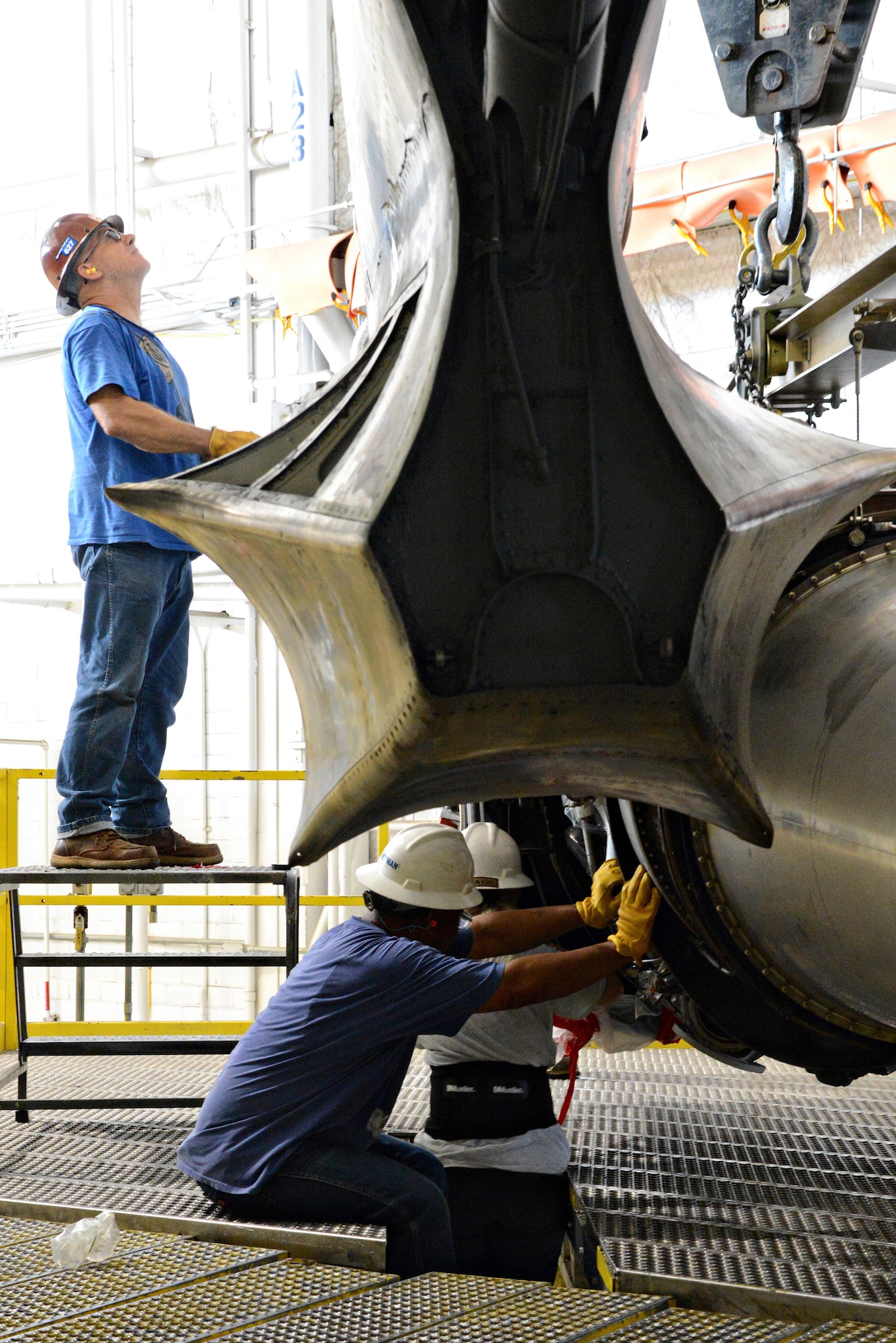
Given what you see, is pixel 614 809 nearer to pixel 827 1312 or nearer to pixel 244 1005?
pixel 827 1312

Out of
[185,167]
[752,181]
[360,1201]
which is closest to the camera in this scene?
[360,1201]

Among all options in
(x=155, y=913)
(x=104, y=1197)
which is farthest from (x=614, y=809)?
(x=155, y=913)

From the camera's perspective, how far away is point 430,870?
311cm

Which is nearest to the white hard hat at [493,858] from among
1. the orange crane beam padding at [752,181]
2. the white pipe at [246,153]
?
the orange crane beam padding at [752,181]

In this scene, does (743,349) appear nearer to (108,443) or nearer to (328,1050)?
(108,443)

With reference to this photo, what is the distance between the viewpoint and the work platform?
2525mm

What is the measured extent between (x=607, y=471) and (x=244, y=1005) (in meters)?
8.18

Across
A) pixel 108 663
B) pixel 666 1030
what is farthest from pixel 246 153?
pixel 666 1030

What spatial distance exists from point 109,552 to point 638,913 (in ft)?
5.52

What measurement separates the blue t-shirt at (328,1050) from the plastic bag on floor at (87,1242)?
33cm

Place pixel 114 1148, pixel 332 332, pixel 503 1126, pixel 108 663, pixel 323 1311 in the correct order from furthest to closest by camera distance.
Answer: pixel 332 332
pixel 114 1148
pixel 503 1126
pixel 108 663
pixel 323 1311

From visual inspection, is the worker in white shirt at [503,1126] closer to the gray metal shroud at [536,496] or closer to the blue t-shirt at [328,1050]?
the blue t-shirt at [328,1050]

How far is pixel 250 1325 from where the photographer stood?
6.70 feet

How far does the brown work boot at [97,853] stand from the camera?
132 inches
